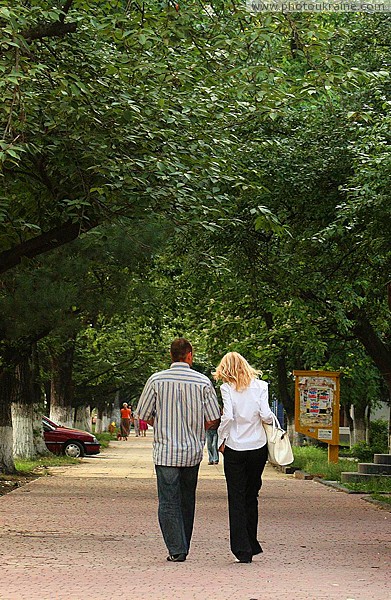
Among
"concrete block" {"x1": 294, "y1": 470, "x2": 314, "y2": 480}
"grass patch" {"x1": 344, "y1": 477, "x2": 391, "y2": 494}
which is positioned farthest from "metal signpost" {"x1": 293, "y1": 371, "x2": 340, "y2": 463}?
"grass patch" {"x1": 344, "y1": 477, "x2": 391, "y2": 494}

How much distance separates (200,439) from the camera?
10570mm

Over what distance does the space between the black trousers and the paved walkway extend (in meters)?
0.21

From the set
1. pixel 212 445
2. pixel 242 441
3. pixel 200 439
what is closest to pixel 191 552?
pixel 200 439

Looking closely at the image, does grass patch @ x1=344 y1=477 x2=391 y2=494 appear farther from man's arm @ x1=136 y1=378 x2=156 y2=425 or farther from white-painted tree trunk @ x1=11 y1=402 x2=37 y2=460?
man's arm @ x1=136 y1=378 x2=156 y2=425

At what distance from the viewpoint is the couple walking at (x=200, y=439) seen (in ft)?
34.2

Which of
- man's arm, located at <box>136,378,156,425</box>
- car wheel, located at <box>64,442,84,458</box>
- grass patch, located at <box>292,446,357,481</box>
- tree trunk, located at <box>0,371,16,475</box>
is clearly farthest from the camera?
car wheel, located at <box>64,442,84,458</box>

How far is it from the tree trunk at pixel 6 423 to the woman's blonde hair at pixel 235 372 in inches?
606

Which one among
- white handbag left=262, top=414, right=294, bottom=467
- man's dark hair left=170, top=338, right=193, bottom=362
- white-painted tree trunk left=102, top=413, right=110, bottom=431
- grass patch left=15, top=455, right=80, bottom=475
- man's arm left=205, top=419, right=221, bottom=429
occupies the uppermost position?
white-painted tree trunk left=102, top=413, right=110, bottom=431

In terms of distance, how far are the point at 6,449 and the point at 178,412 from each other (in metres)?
15.9

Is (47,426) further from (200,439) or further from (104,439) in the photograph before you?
(200,439)

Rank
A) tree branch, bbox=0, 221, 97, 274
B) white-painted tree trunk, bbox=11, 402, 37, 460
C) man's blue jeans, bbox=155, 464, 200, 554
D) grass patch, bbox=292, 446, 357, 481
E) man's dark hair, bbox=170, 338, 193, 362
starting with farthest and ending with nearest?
white-painted tree trunk, bbox=11, 402, 37, 460, grass patch, bbox=292, 446, 357, 481, tree branch, bbox=0, 221, 97, 274, man's dark hair, bbox=170, 338, 193, 362, man's blue jeans, bbox=155, 464, 200, 554

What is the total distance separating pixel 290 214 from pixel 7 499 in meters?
6.28

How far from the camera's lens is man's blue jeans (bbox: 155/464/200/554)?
408 inches

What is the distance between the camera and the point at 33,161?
1636cm
